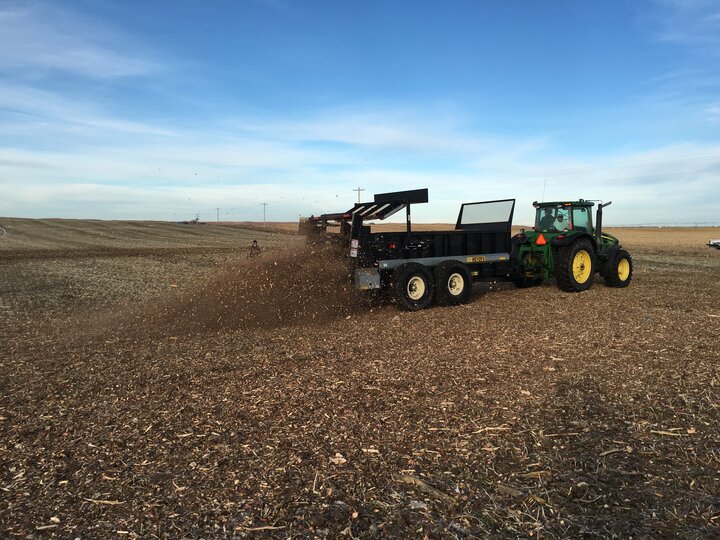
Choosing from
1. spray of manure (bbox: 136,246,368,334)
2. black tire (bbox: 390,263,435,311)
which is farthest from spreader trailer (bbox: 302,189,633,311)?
spray of manure (bbox: 136,246,368,334)

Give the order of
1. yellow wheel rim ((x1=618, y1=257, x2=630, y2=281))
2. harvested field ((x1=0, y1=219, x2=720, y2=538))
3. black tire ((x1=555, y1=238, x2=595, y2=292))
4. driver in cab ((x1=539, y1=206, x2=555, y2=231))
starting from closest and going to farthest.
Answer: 1. harvested field ((x1=0, y1=219, x2=720, y2=538))
2. black tire ((x1=555, y1=238, x2=595, y2=292))
3. driver in cab ((x1=539, y1=206, x2=555, y2=231))
4. yellow wheel rim ((x1=618, y1=257, x2=630, y2=281))

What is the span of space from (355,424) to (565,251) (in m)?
9.72

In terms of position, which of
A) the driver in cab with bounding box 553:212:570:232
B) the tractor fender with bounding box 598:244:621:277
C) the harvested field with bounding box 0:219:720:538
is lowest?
the harvested field with bounding box 0:219:720:538

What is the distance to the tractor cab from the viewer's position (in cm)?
1330

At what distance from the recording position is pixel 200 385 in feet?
19.3

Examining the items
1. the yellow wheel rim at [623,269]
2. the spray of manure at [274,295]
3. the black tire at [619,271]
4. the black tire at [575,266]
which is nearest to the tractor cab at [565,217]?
the black tire at [575,266]

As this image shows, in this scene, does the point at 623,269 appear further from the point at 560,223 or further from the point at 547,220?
the point at 547,220

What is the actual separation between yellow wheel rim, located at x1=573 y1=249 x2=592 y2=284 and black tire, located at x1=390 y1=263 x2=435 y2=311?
4385mm

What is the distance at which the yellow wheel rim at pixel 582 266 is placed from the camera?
43.0 ft

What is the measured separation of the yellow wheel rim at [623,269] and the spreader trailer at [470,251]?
0.09ft

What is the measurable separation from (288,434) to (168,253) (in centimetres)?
2631

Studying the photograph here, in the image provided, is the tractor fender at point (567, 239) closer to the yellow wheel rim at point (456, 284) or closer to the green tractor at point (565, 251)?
the green tractor at point (565, 251)

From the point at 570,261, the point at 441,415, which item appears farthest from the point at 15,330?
the point at 570,261

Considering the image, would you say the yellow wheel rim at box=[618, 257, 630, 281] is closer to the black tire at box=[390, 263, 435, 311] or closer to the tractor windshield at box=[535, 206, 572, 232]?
the tractor windshield at box=[535, 206, 572, 232]
